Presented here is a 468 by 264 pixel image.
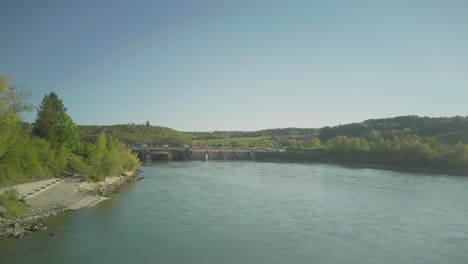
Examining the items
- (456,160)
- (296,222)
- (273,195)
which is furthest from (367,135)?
(296,222)

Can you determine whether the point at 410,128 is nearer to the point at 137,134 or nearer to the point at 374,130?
the point at 374,130

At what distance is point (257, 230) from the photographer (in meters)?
21.4

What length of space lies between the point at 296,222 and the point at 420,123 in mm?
113532

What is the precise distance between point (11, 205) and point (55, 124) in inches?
904

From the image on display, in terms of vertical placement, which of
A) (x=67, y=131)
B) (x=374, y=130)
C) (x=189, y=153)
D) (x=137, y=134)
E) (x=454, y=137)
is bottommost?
(x=189, y=153)

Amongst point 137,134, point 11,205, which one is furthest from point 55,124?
point 137,134

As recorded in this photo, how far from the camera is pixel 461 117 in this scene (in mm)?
109812

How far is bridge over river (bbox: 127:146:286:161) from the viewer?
9206cm

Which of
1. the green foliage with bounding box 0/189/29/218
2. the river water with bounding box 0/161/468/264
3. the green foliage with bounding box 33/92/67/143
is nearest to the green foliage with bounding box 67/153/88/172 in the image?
the green foliage with bounding box 33/92/67/143

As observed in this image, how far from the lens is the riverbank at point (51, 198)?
19641mm

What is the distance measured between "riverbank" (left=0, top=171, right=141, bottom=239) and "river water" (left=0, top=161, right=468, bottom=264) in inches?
32.4

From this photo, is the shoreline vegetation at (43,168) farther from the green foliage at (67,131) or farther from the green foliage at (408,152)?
the green foliage at (408,152)

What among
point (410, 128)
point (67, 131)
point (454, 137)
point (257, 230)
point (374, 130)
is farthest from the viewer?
point (374, 130)

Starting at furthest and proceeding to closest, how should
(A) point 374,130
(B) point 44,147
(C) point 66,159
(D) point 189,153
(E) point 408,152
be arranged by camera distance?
(A) point 374,130, (D) point 189,153, (E) point 408,152, (C) point 66,159, (B) point 44,147
